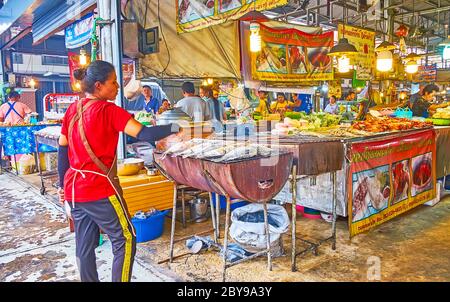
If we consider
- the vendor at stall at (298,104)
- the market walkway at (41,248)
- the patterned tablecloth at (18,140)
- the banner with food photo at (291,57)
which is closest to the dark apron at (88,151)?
the market walkway at (41,248)

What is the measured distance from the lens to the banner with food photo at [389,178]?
4121mm

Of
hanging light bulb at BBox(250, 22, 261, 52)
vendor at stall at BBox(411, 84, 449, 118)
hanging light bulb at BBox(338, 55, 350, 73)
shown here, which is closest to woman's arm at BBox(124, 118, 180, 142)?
hanging light bulb at BBox(250, 22, 261, 52)

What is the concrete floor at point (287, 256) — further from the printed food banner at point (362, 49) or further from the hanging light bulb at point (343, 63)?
the printed food banner at point (362, 49)

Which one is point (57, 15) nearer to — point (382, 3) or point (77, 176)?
point (77, 176)

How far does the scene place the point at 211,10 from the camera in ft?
15.8

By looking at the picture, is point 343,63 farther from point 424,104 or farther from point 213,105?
point 213,105

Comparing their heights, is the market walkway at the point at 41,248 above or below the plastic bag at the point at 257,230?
below

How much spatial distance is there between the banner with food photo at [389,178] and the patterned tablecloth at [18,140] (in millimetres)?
Result: 6517

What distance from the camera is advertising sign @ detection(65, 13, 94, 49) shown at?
720cm

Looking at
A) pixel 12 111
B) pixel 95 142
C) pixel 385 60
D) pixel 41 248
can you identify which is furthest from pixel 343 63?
pixel 12 111

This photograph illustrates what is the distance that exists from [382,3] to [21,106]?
1020 cm

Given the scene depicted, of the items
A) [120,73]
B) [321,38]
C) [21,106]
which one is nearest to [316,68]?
[321,38]

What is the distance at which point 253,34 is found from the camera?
206 inches

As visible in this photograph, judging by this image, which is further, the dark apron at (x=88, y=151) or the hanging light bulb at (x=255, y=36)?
the hanging light bulb at (x=255, y=36)
